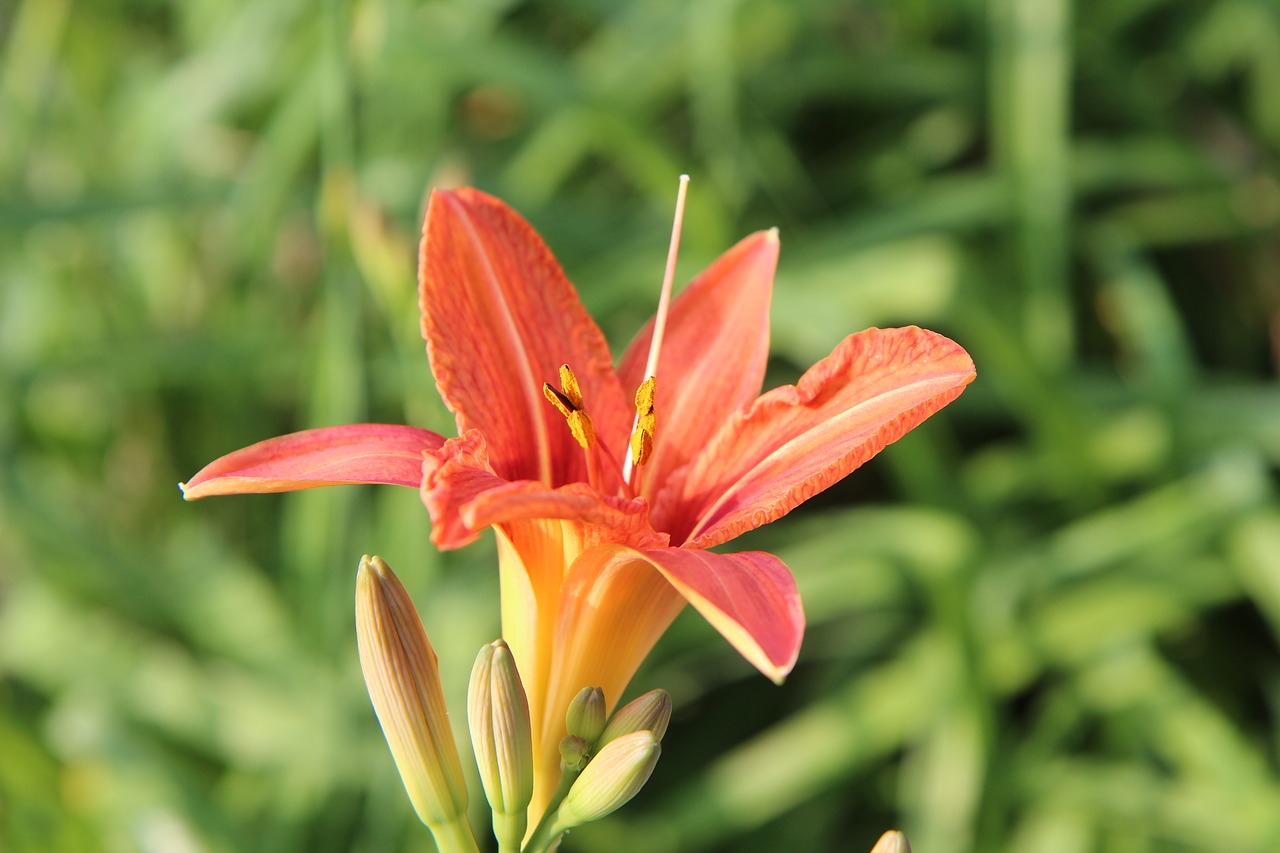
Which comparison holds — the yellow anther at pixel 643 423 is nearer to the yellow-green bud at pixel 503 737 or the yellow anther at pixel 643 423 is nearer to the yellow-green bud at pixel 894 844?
the yellow-green bud at pixel 503 737

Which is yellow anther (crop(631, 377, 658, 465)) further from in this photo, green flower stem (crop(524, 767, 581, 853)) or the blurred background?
the blurred background

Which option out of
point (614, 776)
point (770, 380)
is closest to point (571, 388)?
point (614, 776)

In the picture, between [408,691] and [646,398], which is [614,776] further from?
[646,398]

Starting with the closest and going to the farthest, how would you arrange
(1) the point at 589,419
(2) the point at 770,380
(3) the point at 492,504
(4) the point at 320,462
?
(3) the point at 492,504 < (4) the point at 320,462 < (1) the point at 589,419 < (2) the point at 770,380

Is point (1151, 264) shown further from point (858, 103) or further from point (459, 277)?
point (459, 277)

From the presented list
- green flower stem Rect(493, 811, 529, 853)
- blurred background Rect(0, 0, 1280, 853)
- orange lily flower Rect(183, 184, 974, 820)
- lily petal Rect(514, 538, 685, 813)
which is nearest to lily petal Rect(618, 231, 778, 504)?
orange lily flower Rect(183, 184, 974, 820)

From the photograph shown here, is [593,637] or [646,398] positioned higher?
[646,398]
